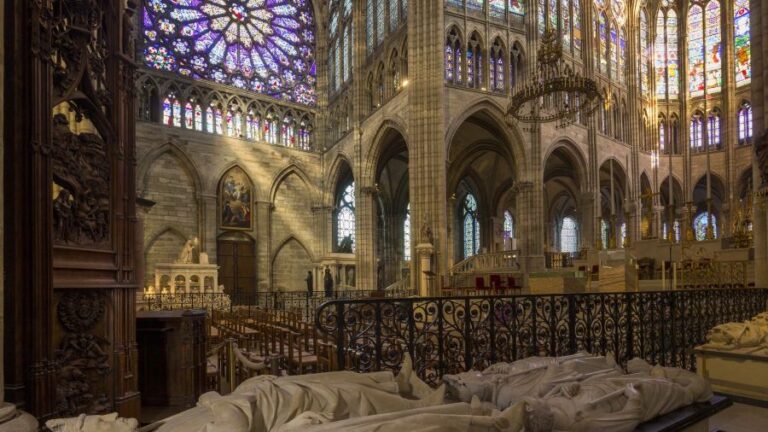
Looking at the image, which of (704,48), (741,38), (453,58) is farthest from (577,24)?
(741,38)

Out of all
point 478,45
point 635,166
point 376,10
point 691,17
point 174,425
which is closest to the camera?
point 174,425

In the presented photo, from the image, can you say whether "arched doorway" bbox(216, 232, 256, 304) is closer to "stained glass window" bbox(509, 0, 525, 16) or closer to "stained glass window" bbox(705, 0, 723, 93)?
"stained glass window" bbox(509, 0, 525, 16)

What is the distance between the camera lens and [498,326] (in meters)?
4.89

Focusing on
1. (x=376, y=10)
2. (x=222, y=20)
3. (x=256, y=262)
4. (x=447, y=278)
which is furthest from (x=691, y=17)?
(x=256, y=262)

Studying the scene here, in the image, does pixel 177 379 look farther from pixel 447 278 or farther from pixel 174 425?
pixel 447 278

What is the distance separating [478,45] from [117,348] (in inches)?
722

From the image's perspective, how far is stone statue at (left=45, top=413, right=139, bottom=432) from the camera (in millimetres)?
1788

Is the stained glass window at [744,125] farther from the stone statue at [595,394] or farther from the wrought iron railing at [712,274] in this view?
the stone statue at [595,394]

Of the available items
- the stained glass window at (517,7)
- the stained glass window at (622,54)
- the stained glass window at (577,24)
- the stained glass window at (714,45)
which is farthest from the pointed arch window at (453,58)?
the stained glass window at (714,45)

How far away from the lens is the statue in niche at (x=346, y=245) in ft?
89.1

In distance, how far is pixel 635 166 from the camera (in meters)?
26.3

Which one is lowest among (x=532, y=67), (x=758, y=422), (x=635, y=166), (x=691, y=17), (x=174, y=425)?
(x=758, y=422)

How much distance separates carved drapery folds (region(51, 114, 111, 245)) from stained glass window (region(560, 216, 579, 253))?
1384 inches

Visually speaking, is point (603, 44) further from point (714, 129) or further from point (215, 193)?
point (215, 193)
